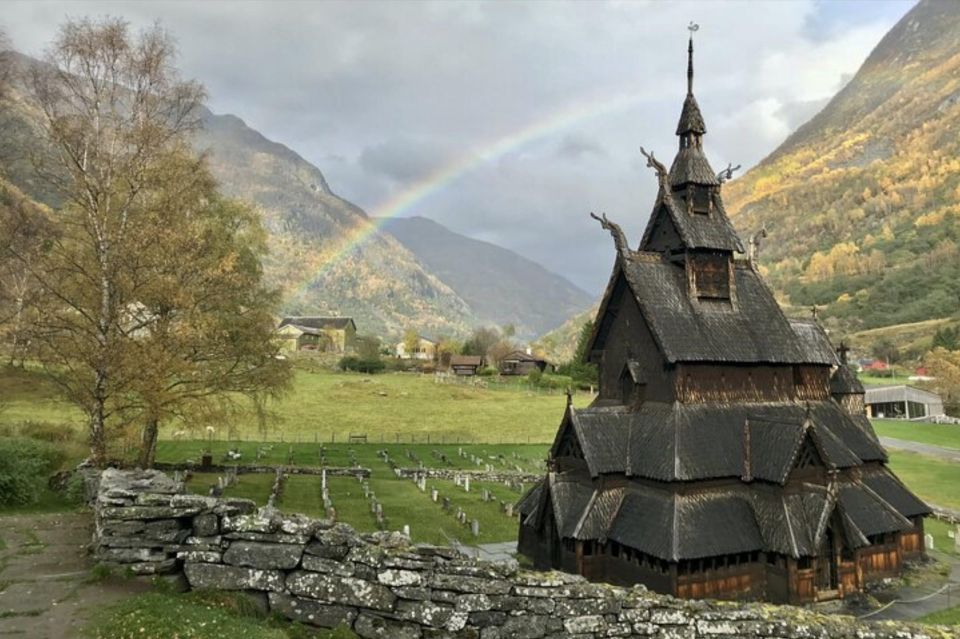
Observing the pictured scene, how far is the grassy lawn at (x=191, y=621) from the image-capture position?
803cm

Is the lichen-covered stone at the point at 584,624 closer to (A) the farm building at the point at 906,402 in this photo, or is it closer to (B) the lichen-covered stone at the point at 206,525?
(B) the lichen-covered stone at the point at 206,525

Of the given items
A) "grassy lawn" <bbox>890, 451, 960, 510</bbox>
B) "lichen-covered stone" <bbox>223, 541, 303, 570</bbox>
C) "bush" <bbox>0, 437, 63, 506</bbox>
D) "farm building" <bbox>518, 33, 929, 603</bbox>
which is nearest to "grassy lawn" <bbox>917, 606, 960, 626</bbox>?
"farm building" <bbox>518, 33, 929, 603</bbox>

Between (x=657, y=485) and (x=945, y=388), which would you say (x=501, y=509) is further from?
(x=945, y=388)

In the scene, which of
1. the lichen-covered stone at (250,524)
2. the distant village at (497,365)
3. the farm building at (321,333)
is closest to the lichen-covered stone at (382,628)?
the lichen-covered stone at (250,524)

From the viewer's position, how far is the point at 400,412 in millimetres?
75625

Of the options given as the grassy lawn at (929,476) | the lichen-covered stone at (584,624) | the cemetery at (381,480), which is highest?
the lichen-covered stone at (584,624)

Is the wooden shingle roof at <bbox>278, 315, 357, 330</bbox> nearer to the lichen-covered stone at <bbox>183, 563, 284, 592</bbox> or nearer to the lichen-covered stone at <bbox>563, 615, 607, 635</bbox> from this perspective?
the lichen-covered stone at <bbox>183, 563, 284, 592</bbox>

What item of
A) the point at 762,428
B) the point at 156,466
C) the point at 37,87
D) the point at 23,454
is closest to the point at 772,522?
the point at 762,428

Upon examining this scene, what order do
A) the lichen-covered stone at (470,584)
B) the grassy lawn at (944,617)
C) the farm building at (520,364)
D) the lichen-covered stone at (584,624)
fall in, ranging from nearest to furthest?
the lichen-covered stone at (470,584) < the lichen-covered stone at (584,624) < the grassy lawn at (944,617) < the farm building at (520,364)

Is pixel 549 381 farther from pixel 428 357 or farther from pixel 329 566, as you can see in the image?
pixel 329 566

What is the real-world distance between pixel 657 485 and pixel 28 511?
18.4m

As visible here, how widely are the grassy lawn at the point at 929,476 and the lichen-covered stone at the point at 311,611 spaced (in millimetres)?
41258

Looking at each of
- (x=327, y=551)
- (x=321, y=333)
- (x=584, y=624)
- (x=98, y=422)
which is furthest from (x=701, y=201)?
(x=321, y=333)

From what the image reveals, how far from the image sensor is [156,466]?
118 ft
